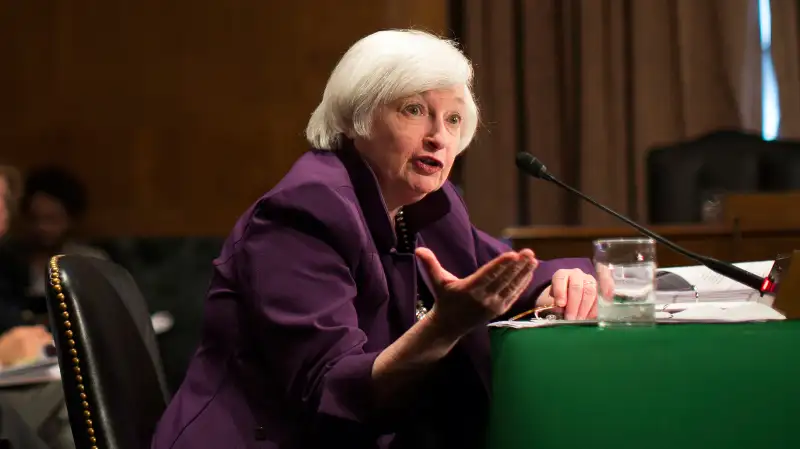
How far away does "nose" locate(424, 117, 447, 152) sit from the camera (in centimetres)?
132

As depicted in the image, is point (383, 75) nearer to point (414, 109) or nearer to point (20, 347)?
point (414, 109)

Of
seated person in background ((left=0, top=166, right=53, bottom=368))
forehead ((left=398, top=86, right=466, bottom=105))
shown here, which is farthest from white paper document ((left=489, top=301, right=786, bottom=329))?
seated person in background ((left=0, top=166, right=53, bottom=368))

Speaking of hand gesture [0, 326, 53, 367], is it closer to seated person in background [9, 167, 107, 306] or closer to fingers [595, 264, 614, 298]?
seated person in background [9, 167, 107, 306]

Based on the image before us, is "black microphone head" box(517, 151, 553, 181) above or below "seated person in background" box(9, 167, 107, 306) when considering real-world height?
above

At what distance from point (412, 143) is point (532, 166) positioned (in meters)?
0.21

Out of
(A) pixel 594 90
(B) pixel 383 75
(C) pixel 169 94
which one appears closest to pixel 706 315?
(B) pixel 383 75

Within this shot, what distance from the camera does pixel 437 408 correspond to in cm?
125

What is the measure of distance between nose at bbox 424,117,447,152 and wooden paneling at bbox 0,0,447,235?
9.82 ft

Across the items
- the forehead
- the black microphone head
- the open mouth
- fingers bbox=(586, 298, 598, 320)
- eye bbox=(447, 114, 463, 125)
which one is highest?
the forehead

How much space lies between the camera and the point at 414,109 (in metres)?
1.31

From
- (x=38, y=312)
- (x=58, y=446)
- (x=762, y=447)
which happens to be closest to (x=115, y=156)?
(x=38, y=312)

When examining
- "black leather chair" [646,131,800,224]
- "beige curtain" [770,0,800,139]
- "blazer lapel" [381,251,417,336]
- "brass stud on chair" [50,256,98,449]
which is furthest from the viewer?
"beige curtain" [770,0,800,139]

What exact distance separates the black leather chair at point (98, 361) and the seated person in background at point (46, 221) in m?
2.05

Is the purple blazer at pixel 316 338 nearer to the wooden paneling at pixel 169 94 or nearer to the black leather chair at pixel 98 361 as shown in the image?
the black leather chair at pixel 98 361
